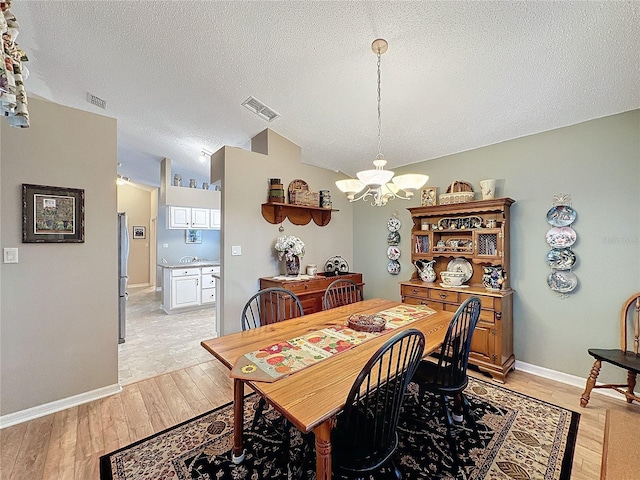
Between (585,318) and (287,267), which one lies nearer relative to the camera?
(585,318)

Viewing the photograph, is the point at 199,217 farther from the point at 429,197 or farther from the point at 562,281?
the point at 562,281

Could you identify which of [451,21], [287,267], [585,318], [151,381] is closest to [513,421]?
[585,318]

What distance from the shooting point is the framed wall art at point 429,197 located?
11.4ft

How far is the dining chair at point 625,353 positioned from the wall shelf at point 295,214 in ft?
10.2

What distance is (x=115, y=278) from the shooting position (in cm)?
251

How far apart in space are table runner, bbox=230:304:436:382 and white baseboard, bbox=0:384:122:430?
6.04ft

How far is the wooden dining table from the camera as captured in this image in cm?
110

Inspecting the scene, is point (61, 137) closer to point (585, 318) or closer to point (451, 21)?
point (451, 21)

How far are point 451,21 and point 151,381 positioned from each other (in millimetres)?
3865

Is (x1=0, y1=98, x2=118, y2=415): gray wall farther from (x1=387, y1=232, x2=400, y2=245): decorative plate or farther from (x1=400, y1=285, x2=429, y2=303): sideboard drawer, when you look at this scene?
(x1=387, y1=232, x2=400, y2=245): decorative plate

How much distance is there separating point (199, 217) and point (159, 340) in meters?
3.18

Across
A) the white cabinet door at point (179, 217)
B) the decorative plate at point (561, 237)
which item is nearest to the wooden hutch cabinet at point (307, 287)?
the decorative plate at point (561, 237)

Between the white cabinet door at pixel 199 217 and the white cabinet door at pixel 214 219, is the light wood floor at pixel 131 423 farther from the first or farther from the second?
the white cabinet door at pixel 214 219

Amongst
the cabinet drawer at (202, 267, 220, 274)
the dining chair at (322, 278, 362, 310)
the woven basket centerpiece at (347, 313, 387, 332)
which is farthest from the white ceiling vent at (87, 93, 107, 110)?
the woven basket centerpiece at (347, 313, 387, 332)
